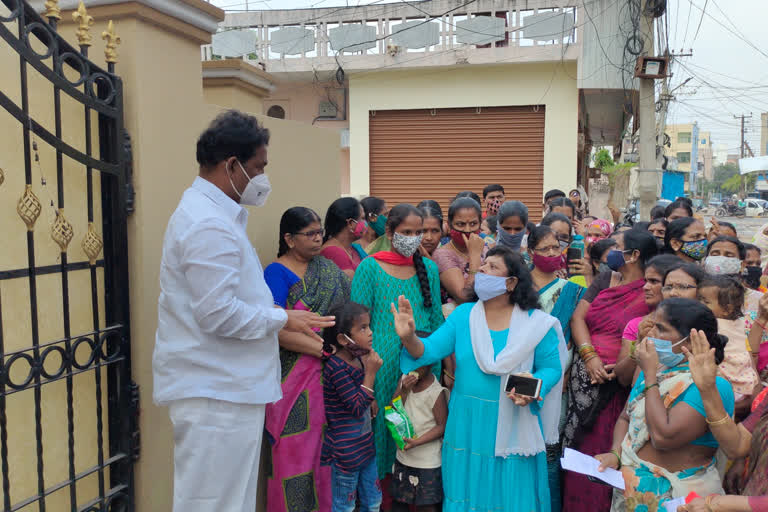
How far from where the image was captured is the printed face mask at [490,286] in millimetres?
3170

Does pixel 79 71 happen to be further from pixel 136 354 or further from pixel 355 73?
pixel 355 73

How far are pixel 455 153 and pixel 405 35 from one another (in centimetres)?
254

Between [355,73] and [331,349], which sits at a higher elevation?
[355,73]

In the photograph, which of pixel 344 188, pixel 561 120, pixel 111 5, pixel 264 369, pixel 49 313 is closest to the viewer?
pixel 264 369

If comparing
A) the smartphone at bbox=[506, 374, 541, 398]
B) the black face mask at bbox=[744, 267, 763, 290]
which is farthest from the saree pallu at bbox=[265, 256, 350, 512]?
the black face mask at bbox=[744, 267, 763, 290]

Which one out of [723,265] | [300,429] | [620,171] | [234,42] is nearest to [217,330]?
[300,429]

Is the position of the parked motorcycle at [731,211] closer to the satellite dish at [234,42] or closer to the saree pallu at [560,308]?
the satellite dish at [234,42]

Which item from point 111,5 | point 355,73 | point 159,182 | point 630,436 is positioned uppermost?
point 355,73

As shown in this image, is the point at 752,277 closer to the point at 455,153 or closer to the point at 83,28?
the point at 83,28

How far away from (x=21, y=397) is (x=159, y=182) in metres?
1.10

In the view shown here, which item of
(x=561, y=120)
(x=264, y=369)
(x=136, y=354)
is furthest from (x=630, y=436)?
(x=561, y=120)

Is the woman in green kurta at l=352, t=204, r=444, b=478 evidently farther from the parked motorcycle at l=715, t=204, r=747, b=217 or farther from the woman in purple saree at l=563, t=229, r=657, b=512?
the parked motorcycle at l=715, t=204, r=747, b=217

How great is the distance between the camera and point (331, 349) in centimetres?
327

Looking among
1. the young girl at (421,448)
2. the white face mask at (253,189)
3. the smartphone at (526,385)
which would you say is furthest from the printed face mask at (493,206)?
the white face mask at (253,189)
